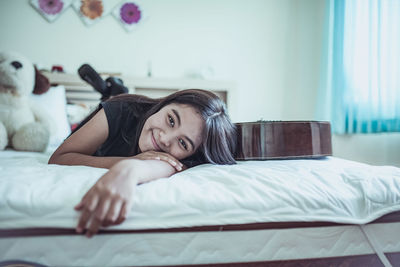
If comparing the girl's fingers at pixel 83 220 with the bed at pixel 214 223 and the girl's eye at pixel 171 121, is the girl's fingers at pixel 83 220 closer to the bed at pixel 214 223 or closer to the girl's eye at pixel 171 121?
the bed at pixel 214 223

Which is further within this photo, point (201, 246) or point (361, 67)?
point (361, 67)

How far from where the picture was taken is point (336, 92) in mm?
1923

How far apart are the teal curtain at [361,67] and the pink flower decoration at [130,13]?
165 cm

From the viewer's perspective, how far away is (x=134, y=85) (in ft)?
6.77

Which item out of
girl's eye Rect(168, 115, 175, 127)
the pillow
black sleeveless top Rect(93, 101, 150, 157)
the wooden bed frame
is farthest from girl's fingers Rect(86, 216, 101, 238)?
the wooden bed frame

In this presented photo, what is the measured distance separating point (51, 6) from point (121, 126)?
1.85 metres

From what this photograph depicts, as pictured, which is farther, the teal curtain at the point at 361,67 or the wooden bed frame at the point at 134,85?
the wooden bed frame at the point at 134,85

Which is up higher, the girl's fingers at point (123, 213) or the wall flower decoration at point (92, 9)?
the wall flower decoration at point (92, 9)

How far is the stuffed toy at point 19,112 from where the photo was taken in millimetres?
1231

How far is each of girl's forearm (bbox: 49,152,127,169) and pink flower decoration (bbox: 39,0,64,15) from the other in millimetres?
1921

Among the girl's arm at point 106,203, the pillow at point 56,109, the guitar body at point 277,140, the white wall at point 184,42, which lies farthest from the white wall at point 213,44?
the girl's arm at point 106,203

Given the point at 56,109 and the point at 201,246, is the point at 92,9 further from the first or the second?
the point at 201,246

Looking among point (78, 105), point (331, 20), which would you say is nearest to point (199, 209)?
point (78, 105)

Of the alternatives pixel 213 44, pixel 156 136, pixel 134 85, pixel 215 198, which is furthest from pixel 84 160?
pixel 213 44
